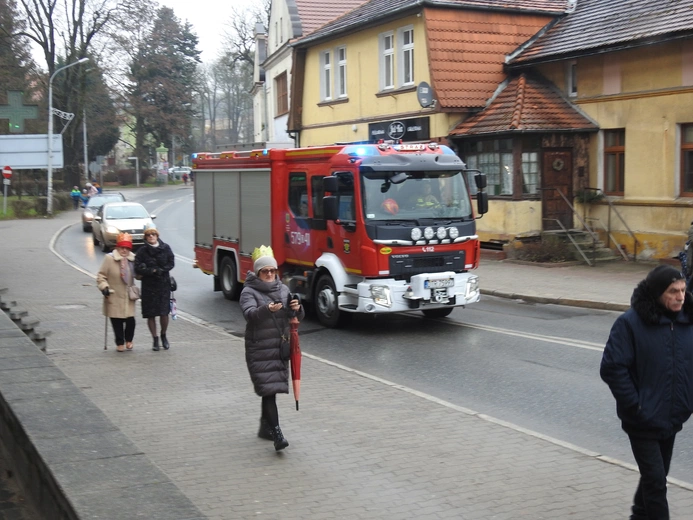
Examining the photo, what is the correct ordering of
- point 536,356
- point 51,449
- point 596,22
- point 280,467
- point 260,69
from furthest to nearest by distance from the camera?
point 260,69, point 596,22, point 536,356, point 280,467, point 51,449

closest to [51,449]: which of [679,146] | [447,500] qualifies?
[447,500]

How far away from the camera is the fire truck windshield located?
42.8 ft

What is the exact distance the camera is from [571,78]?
23609 millimetres

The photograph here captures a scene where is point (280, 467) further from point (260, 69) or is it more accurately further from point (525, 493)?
point (260, 69)

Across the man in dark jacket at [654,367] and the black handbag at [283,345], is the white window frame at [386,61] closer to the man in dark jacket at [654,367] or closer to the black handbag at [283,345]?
the black handbag at [283,345]

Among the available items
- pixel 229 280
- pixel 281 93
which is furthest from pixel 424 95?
pixel 281 93

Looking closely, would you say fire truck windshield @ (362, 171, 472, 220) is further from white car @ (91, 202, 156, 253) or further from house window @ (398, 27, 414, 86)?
white car @ (91, 202, 156, 253)

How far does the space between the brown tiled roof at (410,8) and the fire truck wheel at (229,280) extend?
417 inches

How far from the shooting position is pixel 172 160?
9894 cm

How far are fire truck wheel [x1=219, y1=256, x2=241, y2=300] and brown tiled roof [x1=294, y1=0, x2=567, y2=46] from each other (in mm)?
10595

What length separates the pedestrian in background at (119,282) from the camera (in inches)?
453

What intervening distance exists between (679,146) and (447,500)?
16.5 meters

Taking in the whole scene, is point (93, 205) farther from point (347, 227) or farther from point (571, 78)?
point (347, 227)

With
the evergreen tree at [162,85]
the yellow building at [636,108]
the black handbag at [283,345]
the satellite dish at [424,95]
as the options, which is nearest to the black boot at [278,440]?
the black handbag at [283,345]
